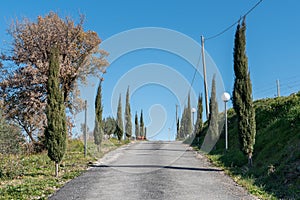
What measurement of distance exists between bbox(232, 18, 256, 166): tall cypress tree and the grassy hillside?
740 mm

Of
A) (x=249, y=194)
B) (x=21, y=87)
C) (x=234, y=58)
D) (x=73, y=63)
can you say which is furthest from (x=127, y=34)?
(x=249, y=194)

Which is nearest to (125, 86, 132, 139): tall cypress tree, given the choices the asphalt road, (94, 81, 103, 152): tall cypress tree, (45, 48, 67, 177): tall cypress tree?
(94, 81, 103, 152): tall cypress tree

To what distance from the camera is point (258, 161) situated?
10.3 m

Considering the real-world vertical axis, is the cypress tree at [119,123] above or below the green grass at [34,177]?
above

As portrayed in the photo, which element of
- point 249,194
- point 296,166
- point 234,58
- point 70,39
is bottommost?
point 249,194

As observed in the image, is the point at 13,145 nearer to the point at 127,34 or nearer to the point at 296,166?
the point at 127,34

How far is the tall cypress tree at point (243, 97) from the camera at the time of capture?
409 inches

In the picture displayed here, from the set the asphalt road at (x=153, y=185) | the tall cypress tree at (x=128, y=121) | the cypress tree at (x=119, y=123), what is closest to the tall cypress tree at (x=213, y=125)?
the asphalt road at (x=153, y=185)

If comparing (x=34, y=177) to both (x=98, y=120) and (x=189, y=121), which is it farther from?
(x=189, y=121)

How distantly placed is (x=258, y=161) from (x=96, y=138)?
38.4 feet

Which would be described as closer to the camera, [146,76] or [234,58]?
[234,58]

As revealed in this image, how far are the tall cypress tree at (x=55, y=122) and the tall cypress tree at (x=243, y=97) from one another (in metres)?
5.97

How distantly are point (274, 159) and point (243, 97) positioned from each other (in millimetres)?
2457

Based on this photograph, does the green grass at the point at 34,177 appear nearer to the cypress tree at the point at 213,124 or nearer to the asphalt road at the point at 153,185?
the asphalt road at the point at 153,185
